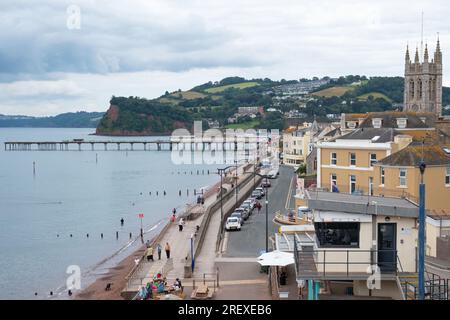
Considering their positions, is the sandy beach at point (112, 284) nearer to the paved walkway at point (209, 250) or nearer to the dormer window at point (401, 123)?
the paved walkway at point (209, 250)

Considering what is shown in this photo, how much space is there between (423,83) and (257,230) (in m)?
68.5

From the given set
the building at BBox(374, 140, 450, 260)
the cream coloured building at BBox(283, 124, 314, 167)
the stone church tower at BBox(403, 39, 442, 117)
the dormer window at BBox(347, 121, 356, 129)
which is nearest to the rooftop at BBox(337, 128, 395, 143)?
the building at BBox(374, 140, 450, 260)

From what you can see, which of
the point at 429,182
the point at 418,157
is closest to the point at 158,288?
the point at 429,182

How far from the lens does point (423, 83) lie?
99.9 metres

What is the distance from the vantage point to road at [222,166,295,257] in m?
33.1

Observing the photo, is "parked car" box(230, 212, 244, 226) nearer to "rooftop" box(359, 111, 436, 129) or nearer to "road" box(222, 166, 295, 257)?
"road" box(222, 166, 295, 257)

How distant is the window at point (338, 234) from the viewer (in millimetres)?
12586

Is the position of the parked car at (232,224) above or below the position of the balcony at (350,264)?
below

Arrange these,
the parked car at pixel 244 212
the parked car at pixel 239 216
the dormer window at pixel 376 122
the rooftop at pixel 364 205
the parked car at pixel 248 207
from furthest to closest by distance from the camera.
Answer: the parked car at pixel 248 207
the parked car at pixel 244 212
the dormer window at pixel 376 122
the parked car at pixel 239 216
the rooftop at pixel 364 205

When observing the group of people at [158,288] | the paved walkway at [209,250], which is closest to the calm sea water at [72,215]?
the paved walkway at [209,250]

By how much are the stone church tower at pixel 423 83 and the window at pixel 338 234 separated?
90919 millimetres

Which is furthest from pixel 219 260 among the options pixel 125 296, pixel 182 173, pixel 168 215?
pixel 182 173

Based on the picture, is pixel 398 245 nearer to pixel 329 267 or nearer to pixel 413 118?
pixel 329 267
